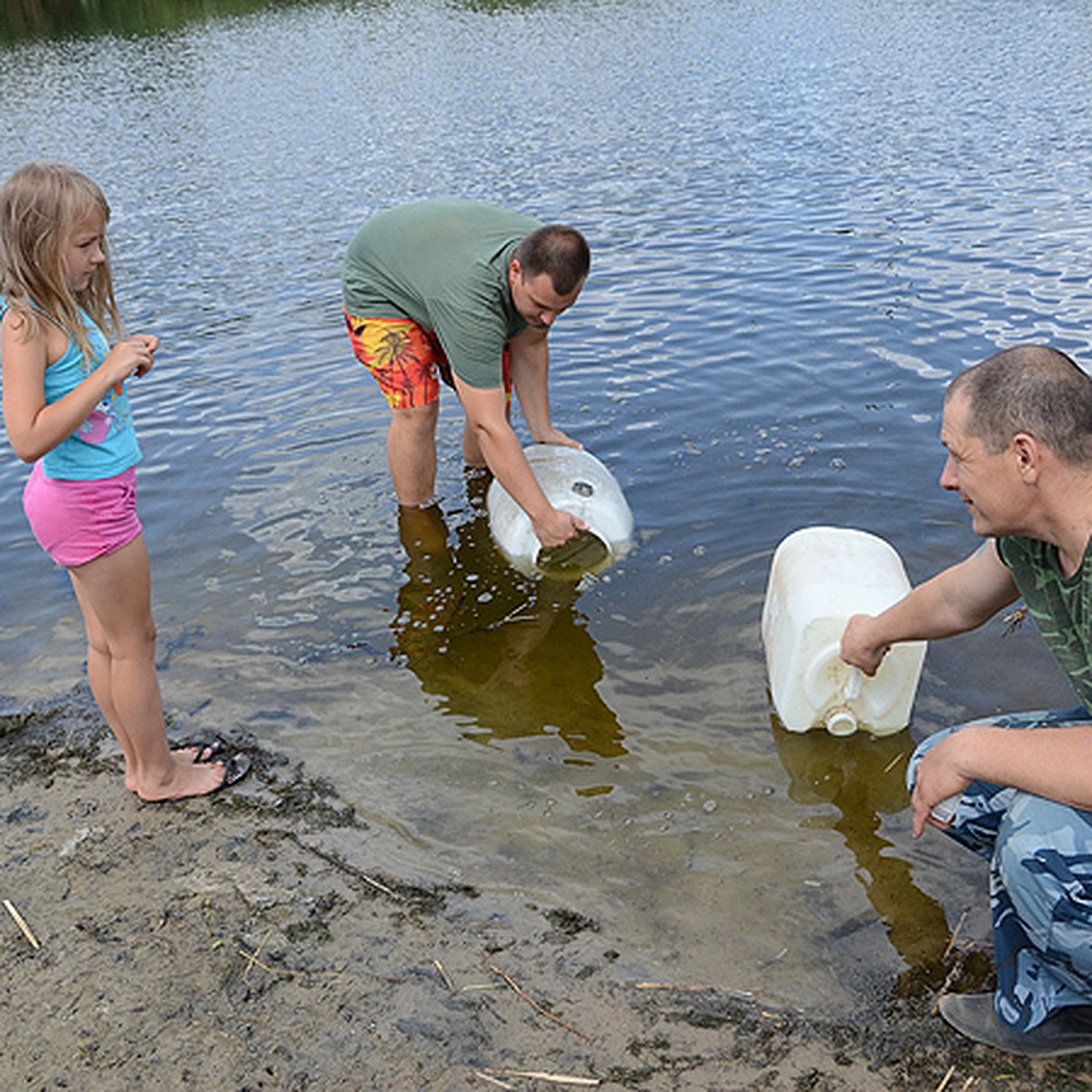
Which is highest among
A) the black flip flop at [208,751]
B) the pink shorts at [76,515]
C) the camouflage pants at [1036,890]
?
the pink shorts at [76,515]

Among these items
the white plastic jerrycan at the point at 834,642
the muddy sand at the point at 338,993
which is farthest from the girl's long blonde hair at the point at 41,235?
the white plastic jerrycan at the point at 834,642

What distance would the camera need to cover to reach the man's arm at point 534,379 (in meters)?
5.59

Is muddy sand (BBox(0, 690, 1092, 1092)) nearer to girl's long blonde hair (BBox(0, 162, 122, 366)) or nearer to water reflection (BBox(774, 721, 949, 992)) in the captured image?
water reflection (BBox(774, 721, 949, 992))

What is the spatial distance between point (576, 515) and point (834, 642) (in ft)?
5.70

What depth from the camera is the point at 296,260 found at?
10797 mm

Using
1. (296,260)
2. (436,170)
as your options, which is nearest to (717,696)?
(296,260)

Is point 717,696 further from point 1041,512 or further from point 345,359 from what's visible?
point 345,359

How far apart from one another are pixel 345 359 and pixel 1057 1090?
6.90 m

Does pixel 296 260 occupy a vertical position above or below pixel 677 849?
above

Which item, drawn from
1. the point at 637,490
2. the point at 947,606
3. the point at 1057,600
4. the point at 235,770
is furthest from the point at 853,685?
the point at 637,490

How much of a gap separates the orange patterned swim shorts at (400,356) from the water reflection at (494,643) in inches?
28.9

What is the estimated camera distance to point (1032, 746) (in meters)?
2.47

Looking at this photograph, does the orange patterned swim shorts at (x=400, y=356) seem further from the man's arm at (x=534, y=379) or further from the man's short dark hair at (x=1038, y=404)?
the man's short dark hair at (x=1038, y=404)

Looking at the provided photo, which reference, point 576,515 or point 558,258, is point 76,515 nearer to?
point 558,258
